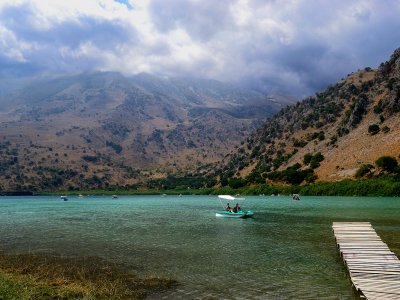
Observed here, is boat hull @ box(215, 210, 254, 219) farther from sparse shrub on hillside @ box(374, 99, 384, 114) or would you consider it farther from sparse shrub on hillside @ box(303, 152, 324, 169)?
sparse shrub on hillside @ box(374, 99, 384, 114)

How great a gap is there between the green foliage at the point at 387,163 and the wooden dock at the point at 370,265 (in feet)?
306

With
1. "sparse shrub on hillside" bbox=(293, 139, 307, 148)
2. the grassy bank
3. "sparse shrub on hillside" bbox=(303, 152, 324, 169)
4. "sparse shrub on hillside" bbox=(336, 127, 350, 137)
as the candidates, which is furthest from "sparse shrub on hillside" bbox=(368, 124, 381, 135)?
the grassy bank

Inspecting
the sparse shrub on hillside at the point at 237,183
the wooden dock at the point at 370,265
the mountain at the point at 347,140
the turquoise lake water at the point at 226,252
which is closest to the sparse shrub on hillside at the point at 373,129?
the mountain at the point at 347,140

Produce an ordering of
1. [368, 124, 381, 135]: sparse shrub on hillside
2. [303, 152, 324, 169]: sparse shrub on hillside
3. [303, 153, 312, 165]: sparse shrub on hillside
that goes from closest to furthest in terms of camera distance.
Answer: [368, 124, 381, 135]: sparse shrub on hillside < [303, 152, 324, 169]: sparse shrub on hillside < [303, 153, 312, 165]: sparse shrub on hillside

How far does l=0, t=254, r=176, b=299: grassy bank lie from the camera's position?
19.4 meters

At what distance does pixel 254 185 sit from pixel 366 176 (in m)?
54.6

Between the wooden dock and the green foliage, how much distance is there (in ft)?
306

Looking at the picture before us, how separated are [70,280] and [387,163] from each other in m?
115

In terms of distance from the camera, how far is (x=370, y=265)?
23344mm

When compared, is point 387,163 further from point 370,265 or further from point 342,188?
point 370,265

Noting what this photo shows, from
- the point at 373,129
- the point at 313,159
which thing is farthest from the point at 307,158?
the point at 373,129

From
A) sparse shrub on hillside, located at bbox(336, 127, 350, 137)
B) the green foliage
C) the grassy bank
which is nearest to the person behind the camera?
the grassy bank

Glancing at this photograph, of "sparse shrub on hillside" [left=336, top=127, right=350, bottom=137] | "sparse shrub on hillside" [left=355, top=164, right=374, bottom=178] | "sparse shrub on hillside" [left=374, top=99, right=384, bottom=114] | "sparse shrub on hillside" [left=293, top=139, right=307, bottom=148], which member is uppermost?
"sparse shrub on hillside" [left=374, top=99, right=384, bottom=114]

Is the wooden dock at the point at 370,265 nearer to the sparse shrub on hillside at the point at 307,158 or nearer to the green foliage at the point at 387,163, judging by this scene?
the green foliage at the point at 387,163
